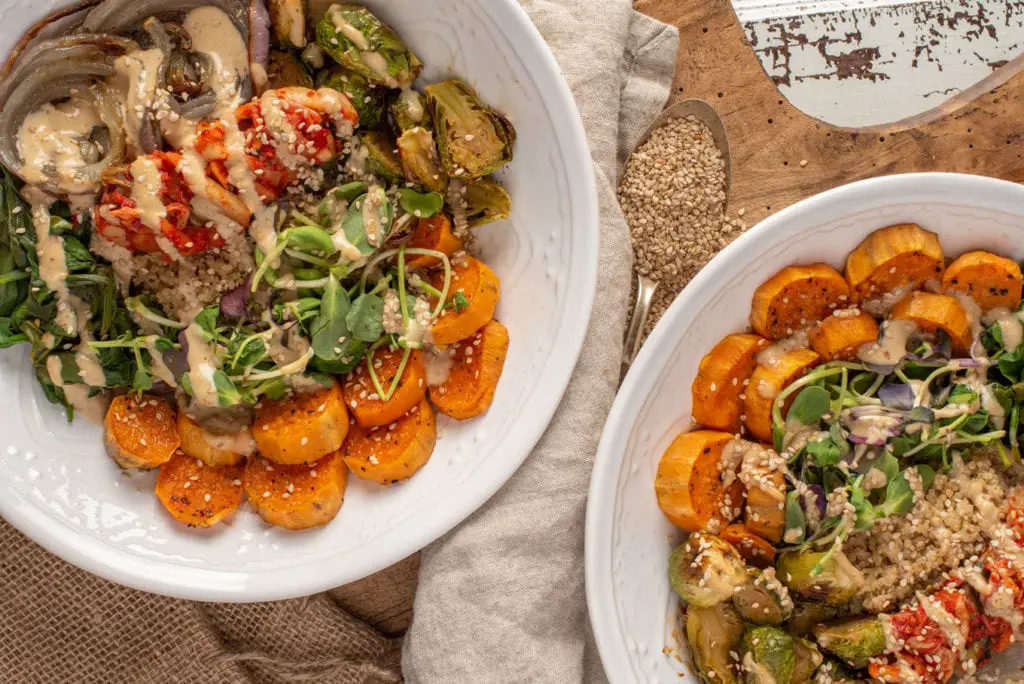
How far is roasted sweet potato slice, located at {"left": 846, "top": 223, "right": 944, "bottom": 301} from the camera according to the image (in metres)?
2.30

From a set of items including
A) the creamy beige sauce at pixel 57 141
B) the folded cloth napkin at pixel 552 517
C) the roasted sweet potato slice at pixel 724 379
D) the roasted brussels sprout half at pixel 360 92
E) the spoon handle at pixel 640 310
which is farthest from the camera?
the spoon handle at pixel 640 310

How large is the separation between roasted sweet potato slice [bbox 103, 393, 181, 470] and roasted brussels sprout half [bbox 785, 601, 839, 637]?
165cm

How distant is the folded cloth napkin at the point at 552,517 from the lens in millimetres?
2498

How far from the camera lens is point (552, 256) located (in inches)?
94.0

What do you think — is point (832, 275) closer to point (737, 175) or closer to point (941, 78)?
point (737, 175)

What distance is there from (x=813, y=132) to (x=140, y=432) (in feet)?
6.36

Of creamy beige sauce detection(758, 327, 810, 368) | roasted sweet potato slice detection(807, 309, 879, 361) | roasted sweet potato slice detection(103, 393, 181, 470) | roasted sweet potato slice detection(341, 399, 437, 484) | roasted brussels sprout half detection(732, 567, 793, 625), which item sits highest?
roasted sweet potato slice detection(807, 309, 879, 361)

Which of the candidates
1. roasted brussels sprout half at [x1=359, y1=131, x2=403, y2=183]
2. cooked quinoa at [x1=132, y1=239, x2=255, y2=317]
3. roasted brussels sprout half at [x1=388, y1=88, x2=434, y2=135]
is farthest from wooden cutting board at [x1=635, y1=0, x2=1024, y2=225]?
cooked quinoa at [x1=132, y1=239, x2=255, y2=317]

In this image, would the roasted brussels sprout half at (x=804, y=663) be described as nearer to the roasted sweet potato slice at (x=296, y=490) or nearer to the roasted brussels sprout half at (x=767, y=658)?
the roasted brussels sprout half at (x=767, y=658)

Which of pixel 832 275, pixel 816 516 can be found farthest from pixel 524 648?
pixel 832 275

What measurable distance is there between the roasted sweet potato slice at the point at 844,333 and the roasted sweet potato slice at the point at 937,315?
0.08 m

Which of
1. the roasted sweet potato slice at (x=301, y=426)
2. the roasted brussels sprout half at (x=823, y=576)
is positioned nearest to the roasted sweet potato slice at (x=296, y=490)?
the roasted sweet potato slice at (x=301, y=426)

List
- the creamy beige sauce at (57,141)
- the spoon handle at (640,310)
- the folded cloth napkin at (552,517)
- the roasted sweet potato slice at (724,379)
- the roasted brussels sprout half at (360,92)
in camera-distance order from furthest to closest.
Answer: the spoon handle at (640,310)
the folded cloth napkin at (552,517)
the roasted sweet potato slice at (724,379)
the roasted brussels sprout half at (360,92)
the creamy beige sauce at (57,141)

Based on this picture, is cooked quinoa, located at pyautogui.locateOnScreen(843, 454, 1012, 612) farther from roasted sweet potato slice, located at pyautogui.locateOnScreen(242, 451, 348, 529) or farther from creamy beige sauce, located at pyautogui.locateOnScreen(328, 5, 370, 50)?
creamy beige sauce, located at pyautogui.locateOnScreen(328, 5, 370, 50)
